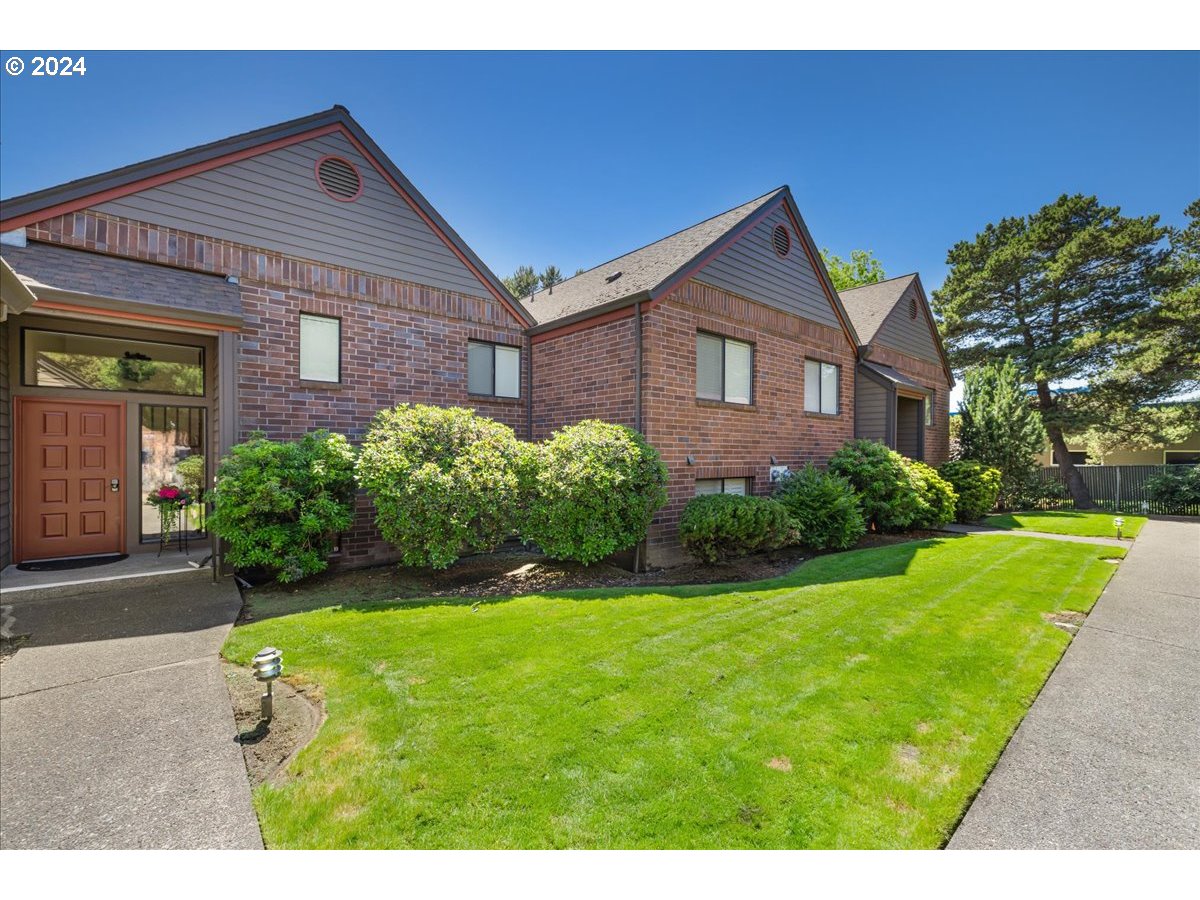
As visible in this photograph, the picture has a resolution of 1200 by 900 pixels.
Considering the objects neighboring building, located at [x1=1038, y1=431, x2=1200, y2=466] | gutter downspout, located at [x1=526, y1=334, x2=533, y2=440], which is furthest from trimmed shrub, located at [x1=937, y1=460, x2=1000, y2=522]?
neighboring building, located at [x1=1038, y1=431, x2=1200, y2=466]

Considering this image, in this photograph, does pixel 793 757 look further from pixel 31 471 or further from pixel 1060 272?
pixel 1060 272

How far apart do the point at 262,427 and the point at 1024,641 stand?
972cm

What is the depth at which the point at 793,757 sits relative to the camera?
2.84 metres

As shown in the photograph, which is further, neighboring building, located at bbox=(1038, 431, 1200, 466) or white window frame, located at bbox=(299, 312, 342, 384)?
neighboring building, located at bbox=(1038, 431, 1200, 466)

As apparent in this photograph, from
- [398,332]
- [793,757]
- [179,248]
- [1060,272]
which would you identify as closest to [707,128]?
[398,332]

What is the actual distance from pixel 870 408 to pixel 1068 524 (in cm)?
610

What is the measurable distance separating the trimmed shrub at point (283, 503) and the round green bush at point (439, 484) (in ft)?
1.62

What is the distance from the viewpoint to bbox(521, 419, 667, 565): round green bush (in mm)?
6945

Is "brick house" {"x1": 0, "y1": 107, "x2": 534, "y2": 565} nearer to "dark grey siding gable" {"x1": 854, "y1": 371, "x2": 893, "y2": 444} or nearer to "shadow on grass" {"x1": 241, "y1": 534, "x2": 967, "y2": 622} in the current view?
"shadow on grass" {"x1": 241, "y1": 534, "x2": 967, "y2": 622}

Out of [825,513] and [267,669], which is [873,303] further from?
[267,669]

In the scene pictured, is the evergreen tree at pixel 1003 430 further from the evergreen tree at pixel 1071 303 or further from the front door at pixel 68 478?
the front door at pixel 68 478

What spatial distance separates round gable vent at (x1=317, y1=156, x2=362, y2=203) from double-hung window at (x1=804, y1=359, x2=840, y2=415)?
9842 millimetres

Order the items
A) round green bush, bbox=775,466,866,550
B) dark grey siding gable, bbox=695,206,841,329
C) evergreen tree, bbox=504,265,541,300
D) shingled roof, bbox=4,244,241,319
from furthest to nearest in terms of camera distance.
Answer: evergreen tree, bbox=504,265,541,300
dark grey siding gable, bbox=695,206,841,329
round green bush, bbox=775,466,866,550
shingled roof, bbox=4,244,241,319
